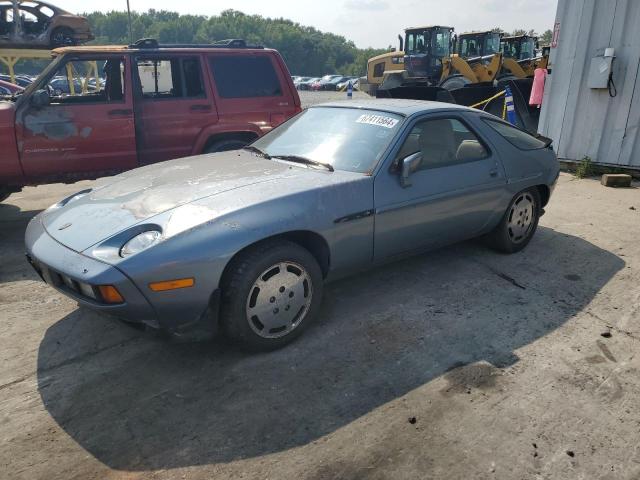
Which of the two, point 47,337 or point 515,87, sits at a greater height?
point 515,87

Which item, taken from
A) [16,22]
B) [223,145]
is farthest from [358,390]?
[16,22]

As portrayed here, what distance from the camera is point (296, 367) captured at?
117 inches

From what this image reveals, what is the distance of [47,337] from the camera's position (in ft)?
10.8

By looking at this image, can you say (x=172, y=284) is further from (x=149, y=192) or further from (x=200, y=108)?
(x=200, y=108)

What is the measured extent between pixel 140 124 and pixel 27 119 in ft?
3.70

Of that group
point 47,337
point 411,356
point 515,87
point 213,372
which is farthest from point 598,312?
point 515,87

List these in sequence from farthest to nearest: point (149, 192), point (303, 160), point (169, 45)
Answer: point (169, 45), point (303, 160), point (149, 192)

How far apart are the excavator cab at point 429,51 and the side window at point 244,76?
11879mm

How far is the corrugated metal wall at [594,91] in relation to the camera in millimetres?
7555

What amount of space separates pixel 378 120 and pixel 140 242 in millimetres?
2026

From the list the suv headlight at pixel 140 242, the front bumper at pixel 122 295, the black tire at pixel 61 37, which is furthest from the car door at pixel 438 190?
the black tire at pixel 61 37

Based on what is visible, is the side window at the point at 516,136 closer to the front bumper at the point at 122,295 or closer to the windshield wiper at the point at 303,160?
the windshield wiper at the point at 303,160

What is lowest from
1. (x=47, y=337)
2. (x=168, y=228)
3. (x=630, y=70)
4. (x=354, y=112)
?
(x=47, y=337)

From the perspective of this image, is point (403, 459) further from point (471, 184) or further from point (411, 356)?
point (471, 184)
